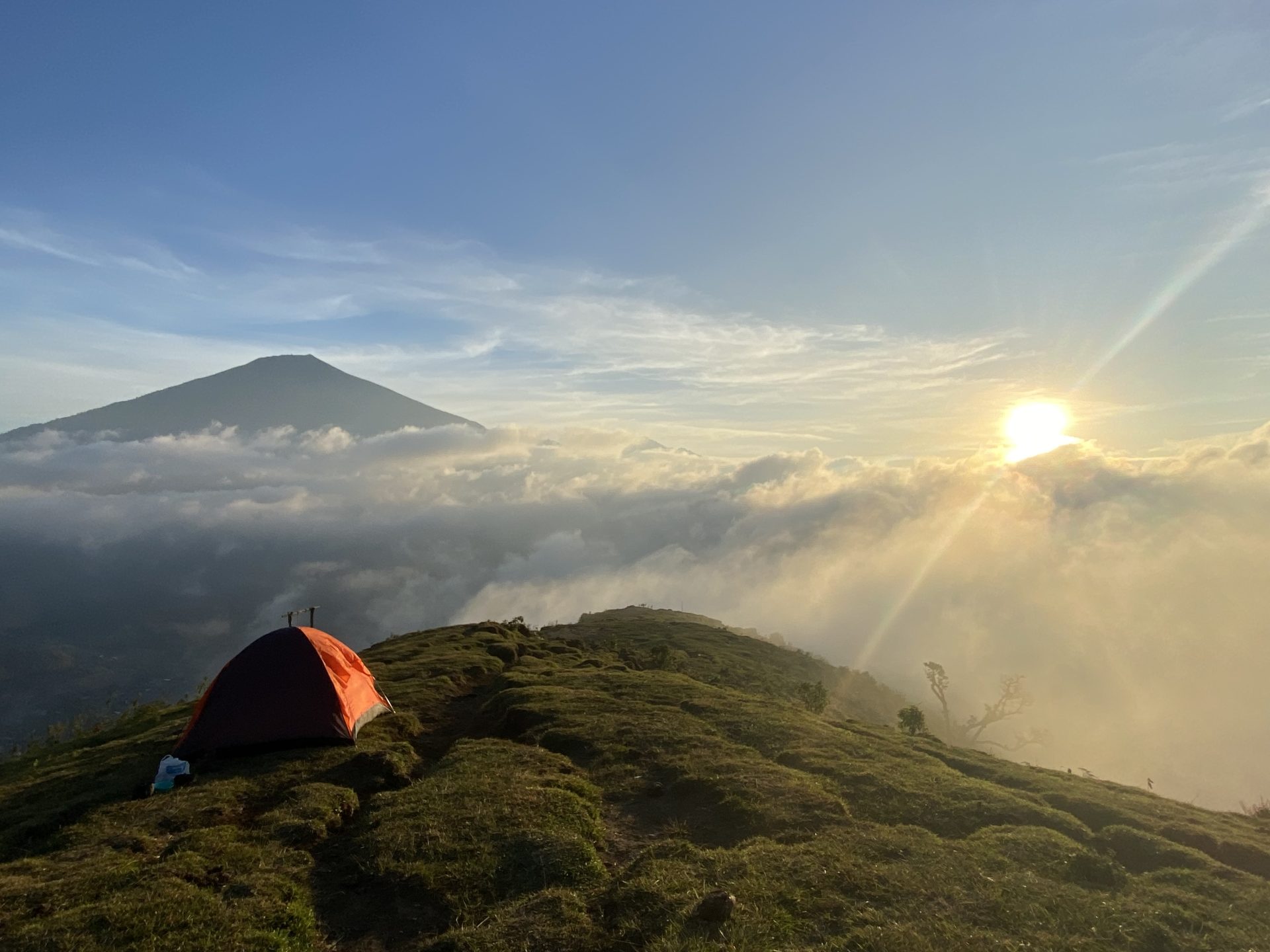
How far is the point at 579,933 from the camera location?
408 inches

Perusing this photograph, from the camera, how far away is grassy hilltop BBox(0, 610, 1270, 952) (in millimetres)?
10453

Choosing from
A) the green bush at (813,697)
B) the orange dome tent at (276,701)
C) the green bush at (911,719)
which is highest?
the orange dome tent at (276,701)

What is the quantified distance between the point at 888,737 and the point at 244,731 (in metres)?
24.0

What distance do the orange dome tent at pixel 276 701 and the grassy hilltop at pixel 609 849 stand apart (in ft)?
2.75

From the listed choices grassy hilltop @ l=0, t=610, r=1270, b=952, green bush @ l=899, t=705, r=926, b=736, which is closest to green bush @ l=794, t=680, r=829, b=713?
green bush @ l=899, t=705, r=926, b=736

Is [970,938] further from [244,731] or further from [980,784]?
[244,731]

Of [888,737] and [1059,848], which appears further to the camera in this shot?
[888,737]

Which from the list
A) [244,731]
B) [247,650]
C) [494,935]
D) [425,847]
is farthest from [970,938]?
[247,650]

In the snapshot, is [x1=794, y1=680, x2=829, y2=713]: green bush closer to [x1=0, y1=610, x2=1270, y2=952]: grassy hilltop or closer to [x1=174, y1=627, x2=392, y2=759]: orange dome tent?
[x1=0, y1=610, x2=1270, y2=952]: grassy hilltop

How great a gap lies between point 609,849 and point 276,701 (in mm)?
12406

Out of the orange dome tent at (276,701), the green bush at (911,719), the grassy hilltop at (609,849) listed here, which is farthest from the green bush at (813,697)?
the orange dome tent at (276,701)

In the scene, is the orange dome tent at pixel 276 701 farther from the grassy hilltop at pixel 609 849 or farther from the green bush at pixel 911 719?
the green bush at pixel 911 719

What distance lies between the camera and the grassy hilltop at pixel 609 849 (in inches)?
412

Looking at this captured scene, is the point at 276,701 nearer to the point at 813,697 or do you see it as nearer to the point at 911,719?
the point at 813,697
